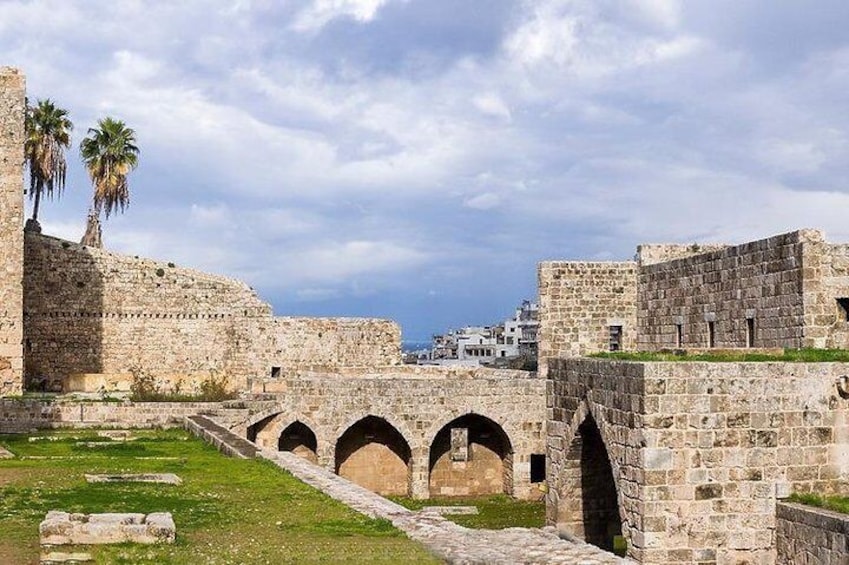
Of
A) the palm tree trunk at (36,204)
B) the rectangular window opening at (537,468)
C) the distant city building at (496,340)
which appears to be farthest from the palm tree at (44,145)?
the distant city building at (496,340)

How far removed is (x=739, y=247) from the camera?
20922mm

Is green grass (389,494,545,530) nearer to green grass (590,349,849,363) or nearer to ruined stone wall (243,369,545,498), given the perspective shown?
ruined stone wall (243,369,545,498)

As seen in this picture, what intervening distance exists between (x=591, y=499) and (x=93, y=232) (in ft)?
107

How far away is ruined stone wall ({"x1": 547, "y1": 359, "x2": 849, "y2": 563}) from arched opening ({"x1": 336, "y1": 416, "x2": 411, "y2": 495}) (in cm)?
1763

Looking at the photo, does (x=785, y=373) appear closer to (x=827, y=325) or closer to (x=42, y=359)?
(x=827, y=325)

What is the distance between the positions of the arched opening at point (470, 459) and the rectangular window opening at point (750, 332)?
40.3ft

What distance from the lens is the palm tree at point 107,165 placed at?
149 feet

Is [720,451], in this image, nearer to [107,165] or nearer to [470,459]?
[470,459]

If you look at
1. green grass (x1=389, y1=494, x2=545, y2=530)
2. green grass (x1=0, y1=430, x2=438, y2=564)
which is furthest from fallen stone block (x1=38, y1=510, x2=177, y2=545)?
green grass (x1=389, y1=494, x2=545, y2=530)

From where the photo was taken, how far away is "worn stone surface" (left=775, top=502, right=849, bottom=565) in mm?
12984

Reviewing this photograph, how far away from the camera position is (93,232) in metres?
45.8

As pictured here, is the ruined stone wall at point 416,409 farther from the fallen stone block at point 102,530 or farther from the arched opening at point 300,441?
the fallen stone block at point 102,530

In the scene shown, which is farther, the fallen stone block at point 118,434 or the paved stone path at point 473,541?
the fallen stone block at point 118,434

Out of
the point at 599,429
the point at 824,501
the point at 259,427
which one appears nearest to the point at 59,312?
the point at 259,427
